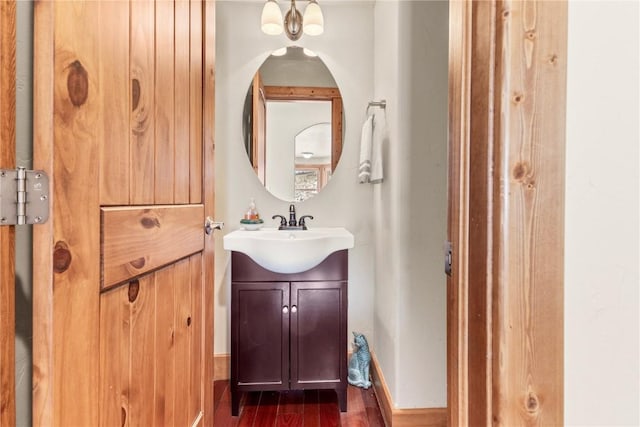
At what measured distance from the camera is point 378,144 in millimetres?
1907

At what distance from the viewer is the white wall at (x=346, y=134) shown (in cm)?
214

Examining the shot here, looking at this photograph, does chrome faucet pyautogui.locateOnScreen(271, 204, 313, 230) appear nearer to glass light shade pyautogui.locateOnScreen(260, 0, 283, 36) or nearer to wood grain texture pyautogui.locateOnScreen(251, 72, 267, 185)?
wood grain texture pyautogui.locateOnScreen(251, 72, 267, 185)

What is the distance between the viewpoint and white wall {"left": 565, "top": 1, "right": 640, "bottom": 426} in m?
0.59

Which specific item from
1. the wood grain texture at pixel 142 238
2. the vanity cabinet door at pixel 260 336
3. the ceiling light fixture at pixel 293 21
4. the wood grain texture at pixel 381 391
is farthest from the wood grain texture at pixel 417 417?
the ceiling light fixture at pixel 293 21

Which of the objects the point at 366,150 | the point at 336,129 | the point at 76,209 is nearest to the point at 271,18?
the point at 336,129

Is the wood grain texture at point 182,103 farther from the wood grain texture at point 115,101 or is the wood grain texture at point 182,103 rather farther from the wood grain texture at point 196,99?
the wood grain texture at point 115,101

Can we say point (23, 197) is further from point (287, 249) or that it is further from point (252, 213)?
point (252, 213)

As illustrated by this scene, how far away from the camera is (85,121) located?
0.60 m

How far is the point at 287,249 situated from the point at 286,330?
17.5 inches

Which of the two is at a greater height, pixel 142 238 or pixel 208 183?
pixel 208 183

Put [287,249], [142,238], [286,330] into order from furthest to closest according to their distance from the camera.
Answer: [286,330] < [287,249] < [142,238]

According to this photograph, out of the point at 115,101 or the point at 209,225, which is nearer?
the point at 115,101

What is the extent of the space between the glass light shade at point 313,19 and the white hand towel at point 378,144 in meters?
0.65

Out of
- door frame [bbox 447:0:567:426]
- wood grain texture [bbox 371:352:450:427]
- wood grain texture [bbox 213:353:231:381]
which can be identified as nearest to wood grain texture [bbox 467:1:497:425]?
door frame [bbox 447:0:567:426]
